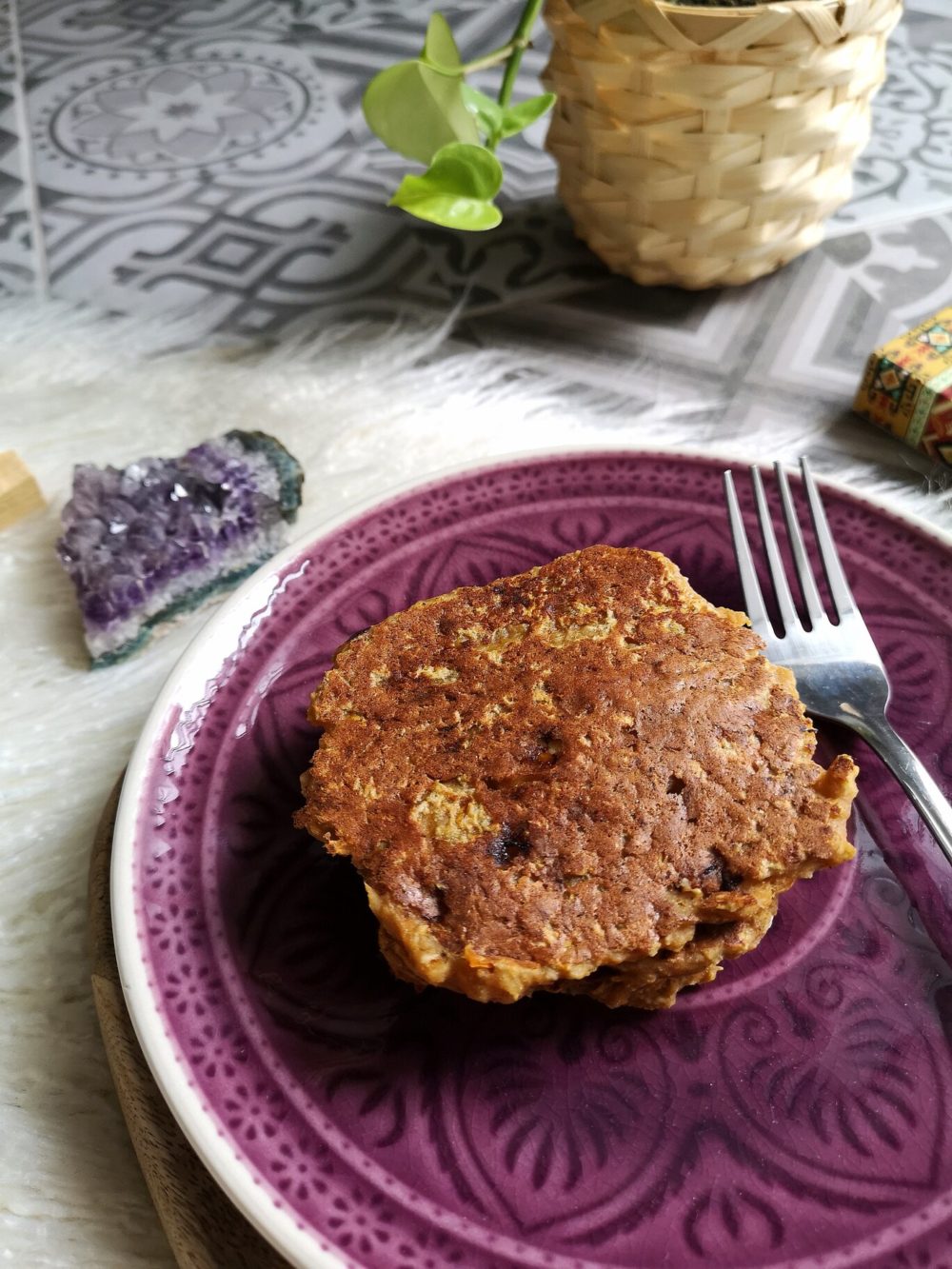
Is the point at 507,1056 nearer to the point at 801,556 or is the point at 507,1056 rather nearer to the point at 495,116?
the point at 801,556

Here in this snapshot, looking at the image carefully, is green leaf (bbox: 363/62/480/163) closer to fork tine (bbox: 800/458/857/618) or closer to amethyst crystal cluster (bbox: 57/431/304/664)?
amethyst crystal cluster (bbox: 57/431/304/664)

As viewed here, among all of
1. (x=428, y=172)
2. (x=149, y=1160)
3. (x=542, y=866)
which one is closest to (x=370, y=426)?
(x=428, y=172)

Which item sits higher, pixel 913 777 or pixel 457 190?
pixel 457 190

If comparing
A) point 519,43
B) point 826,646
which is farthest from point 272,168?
point 826,646

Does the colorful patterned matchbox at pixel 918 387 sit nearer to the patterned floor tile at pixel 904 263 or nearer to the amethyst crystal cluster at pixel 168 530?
the patterned floor tile at pixel 904 263

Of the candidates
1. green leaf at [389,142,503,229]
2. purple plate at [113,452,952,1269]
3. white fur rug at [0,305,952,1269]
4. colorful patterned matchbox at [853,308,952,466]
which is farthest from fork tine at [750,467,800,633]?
green leaf at [389,142,503,229]

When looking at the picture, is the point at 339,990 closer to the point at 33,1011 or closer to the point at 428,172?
the point at 33,1011

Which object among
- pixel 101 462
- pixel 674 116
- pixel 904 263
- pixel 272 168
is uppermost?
pixel 674 116
